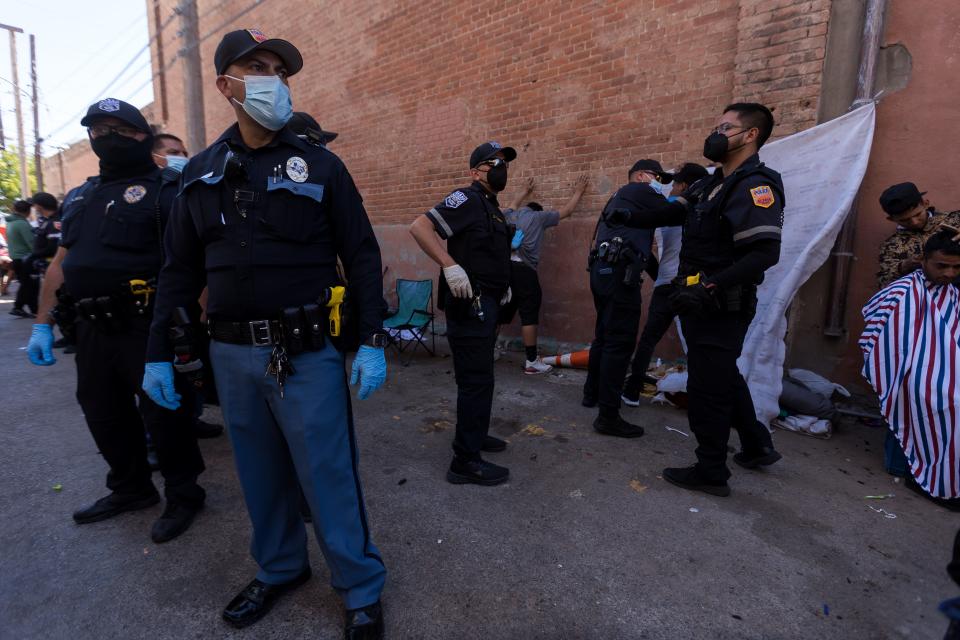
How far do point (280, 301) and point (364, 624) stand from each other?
116 centimetres

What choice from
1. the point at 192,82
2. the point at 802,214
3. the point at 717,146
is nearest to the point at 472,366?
the point at 717,146

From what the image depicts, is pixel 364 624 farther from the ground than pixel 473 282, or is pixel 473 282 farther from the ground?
pixel 473 282

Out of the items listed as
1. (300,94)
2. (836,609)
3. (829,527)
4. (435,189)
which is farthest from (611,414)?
(300,94)

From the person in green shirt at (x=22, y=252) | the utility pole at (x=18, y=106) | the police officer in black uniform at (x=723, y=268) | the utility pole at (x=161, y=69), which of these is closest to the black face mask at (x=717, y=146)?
the police officer in black uniform at (x=723, y=268)

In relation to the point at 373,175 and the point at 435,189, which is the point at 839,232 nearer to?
the point at 435,189

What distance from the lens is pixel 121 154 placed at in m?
2.41

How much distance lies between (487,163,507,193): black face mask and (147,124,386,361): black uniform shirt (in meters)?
1.25

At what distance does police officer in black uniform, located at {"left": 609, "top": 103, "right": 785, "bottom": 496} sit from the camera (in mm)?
2428

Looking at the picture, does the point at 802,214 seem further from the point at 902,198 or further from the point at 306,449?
the point at 306,449

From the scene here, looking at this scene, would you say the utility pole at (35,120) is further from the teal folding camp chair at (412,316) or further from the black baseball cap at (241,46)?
the black baseball cap at (241,46)

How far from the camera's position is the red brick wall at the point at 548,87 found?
165 inches

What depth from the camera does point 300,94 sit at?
8.85m

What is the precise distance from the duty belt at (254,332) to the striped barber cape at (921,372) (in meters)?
3.41

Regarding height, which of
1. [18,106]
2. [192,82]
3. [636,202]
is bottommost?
[636,202]
